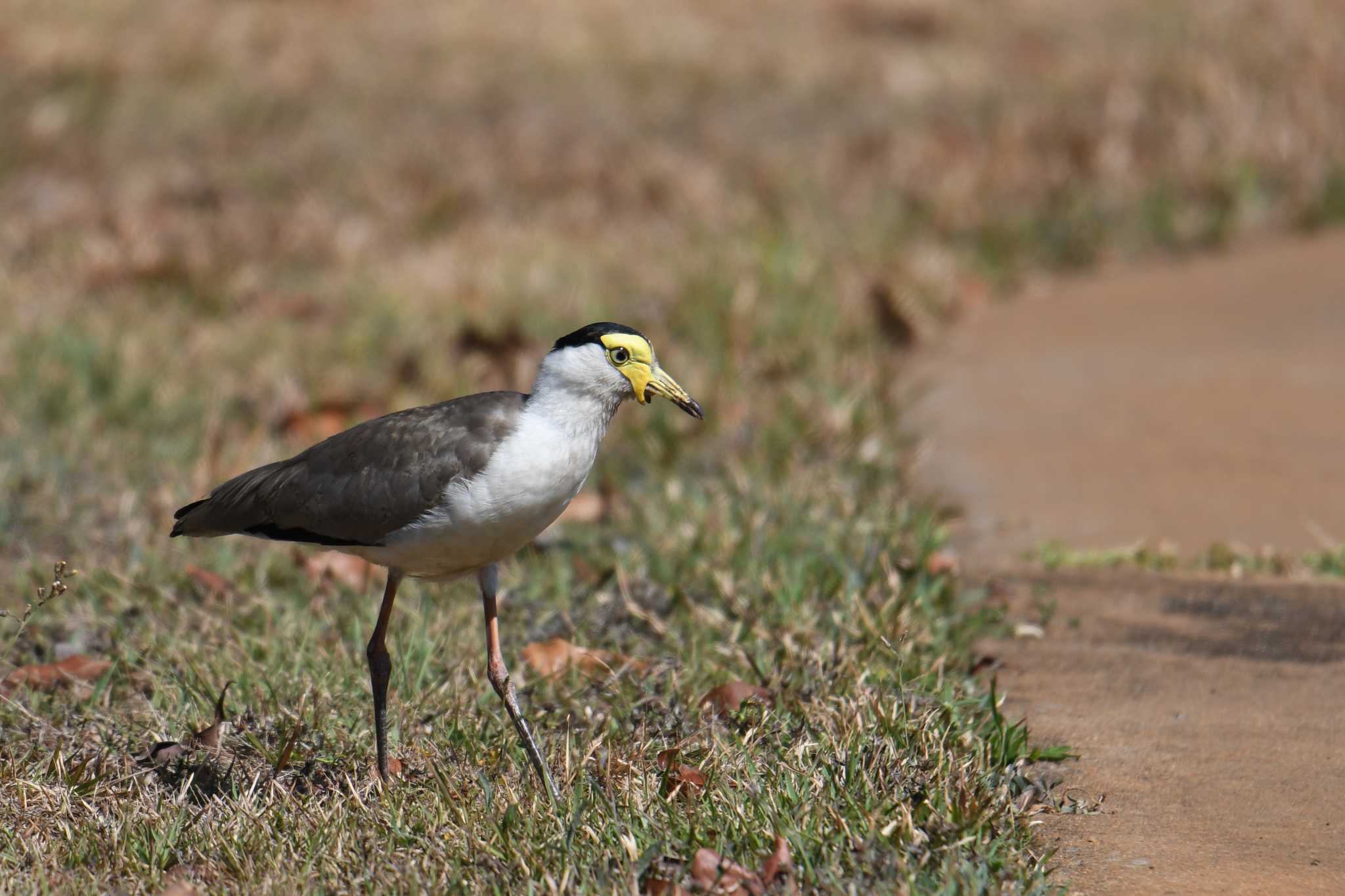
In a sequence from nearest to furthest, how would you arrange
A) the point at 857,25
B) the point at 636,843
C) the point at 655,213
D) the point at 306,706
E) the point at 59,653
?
the point at 636,843, the point at 306,706, the point at 59,653, the point at 655,213, the point at 857,25

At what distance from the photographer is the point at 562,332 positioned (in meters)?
7.59

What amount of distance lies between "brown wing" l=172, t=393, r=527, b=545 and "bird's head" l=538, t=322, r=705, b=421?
0.15 meters

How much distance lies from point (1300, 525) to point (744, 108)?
7.55 m

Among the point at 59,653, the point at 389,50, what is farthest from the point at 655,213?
the point at 59,653

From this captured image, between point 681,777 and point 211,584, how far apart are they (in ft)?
6.57

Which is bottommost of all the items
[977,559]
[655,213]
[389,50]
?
[977,559]

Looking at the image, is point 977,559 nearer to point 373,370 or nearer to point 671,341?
point 671,341

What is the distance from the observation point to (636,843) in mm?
3258

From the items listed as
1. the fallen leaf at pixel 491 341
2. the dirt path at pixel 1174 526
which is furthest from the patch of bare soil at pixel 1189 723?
the fallen leaf at pixel 491 341

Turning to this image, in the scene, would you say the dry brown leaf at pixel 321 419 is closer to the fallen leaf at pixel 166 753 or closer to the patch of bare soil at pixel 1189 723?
the fallen leaf at pixel 166 753

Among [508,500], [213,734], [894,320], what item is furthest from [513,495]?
[894,320]

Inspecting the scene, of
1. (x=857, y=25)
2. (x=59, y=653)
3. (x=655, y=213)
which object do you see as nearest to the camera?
(x=59, y=653)

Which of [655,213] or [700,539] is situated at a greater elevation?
[655,213]

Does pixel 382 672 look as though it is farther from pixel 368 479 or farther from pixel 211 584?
pixel 211 584
